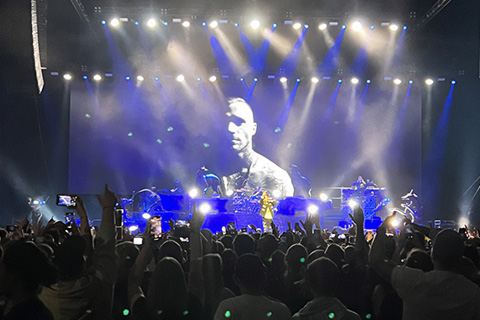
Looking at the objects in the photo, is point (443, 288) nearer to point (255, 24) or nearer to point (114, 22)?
point (255, 24)

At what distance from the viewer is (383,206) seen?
15.9m

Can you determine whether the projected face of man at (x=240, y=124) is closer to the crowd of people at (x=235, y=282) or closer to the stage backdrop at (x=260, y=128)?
the stage backdrop at (x=260, y=128)

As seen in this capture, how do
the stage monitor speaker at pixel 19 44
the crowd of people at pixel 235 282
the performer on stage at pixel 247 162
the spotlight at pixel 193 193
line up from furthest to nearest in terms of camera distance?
the performer on stage at pixel 247 162 → the spotlight at pixel 193 193 → the stage monitor speaker at pixel 19 44 → the crowd of people at pixel 235 282

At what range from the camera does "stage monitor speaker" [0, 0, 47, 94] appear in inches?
338

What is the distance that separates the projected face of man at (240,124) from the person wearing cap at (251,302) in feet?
50.7

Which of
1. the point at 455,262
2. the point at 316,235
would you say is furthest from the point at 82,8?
the point at 455,262

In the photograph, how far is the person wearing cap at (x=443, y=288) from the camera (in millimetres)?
2295

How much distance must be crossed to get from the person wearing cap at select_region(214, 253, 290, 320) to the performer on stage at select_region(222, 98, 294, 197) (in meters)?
15.0

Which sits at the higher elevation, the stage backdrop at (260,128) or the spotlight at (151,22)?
the spotlight at (151,22)

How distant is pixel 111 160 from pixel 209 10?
21.2 feet

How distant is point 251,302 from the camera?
2.34m

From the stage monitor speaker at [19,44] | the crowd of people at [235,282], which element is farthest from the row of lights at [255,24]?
the crowd of people at [235,282]

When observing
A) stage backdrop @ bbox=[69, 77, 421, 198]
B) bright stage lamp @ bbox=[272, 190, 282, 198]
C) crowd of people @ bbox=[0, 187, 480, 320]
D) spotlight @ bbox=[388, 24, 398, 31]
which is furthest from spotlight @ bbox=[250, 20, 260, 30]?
crowd of people @ bbox=[0, 187, 480, 320]

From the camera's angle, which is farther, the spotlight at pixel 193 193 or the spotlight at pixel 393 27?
the spotlight at pixel 193 193
